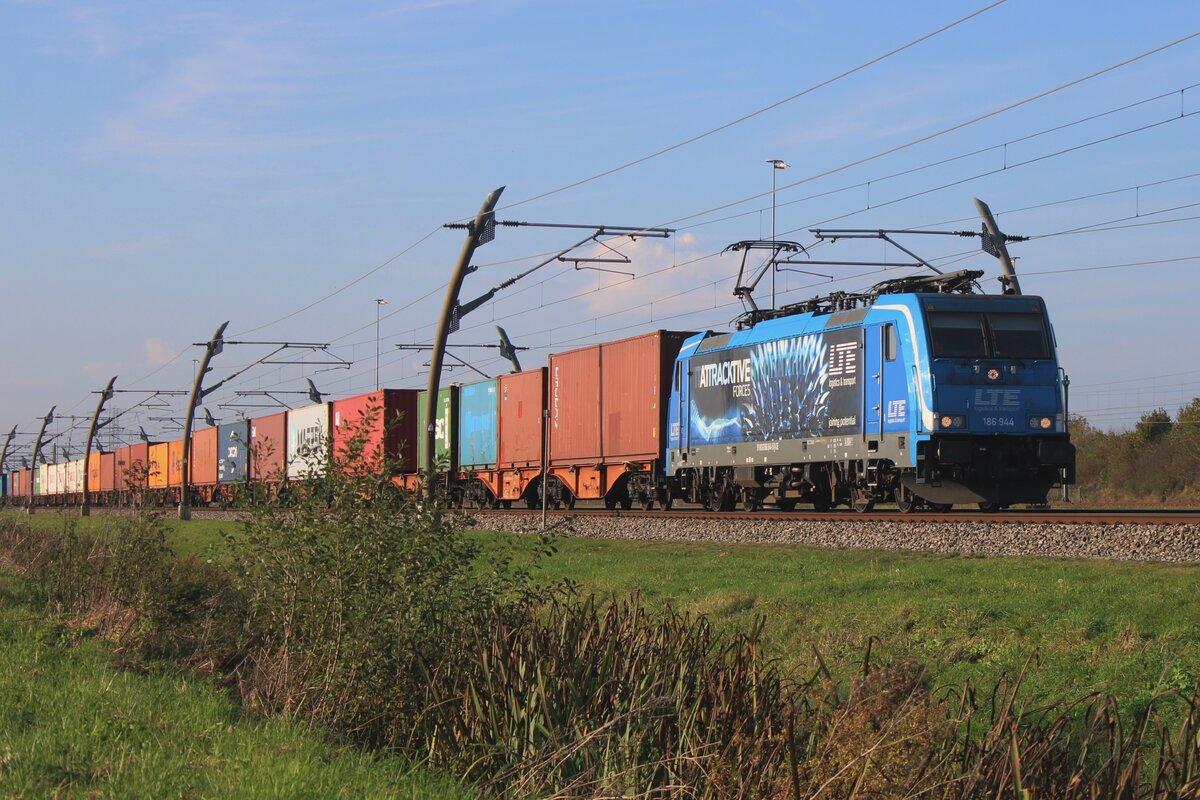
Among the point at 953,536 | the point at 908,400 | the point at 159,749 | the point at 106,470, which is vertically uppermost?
the point at 908,400

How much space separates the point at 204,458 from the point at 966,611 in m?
53.5

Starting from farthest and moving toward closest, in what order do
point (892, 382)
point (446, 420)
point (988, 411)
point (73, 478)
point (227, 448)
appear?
point (73, 478), point (227, 448), point (446, 420), point (892, 382), point (988, 411)

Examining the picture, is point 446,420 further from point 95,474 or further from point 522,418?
point 95,474

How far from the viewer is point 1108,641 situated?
1174cm

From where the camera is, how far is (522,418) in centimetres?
→ 3547

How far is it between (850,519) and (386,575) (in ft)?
39.8

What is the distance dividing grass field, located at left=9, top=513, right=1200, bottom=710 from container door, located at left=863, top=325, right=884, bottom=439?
405 cm

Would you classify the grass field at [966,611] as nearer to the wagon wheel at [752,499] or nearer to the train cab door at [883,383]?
the train cab door at [883,383]

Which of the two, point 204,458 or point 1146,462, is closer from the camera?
point 1146,462

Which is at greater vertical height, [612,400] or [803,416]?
[612,400]

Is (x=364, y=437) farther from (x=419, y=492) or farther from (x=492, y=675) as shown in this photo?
(x=492, y=675)

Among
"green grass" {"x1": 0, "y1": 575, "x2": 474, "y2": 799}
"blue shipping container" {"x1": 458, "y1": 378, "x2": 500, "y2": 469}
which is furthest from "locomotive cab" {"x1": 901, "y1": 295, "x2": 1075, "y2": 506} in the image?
"blue shipping container" {"x1": 458, "y1": 378, "x2": 500, "y2": 469}

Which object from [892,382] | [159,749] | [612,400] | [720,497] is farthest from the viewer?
[612,400]

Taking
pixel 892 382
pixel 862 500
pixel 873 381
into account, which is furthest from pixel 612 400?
pixel 892 382
